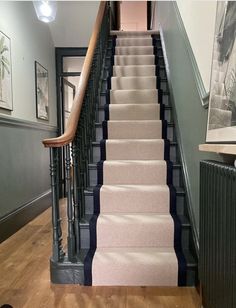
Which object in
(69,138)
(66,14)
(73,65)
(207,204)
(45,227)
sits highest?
(66,14)

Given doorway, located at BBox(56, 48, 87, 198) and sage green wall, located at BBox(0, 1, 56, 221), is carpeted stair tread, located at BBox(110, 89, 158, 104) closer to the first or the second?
sage green wall, located at BBox(0, 1, 56, 221)

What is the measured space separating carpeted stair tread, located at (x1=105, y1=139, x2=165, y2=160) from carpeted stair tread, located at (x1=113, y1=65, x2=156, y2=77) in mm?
1430

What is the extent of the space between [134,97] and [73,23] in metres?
1.95

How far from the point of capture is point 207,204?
136cm

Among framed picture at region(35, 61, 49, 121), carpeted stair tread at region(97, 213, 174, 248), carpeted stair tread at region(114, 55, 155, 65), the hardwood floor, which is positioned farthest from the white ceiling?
the hardwood floor

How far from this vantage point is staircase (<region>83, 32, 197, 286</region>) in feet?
6.09

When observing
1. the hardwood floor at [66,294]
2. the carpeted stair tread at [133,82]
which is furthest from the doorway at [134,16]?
the hardwood floor at [66,294]

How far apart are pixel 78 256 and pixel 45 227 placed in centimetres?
133

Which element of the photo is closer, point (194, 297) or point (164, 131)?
point (194, 297)

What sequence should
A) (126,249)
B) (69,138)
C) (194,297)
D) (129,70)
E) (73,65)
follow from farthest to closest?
(73,65), (129,70), (126,249), (69,138), (194,297)

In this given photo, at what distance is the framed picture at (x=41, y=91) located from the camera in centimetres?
380

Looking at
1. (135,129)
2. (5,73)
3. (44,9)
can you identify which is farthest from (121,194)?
(44,9)

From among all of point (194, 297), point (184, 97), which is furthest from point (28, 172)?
point (194, 297)

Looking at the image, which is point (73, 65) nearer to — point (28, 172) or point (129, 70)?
point (129, 70)
